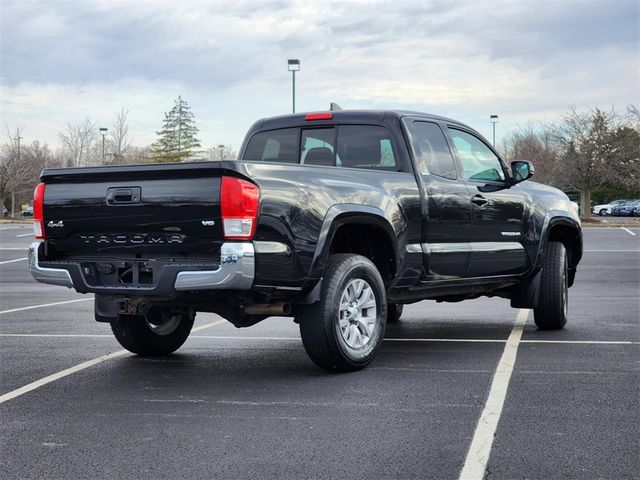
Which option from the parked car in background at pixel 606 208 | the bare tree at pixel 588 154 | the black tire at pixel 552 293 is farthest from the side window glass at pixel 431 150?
the parked car in background at pixel 606 208

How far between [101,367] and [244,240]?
200 cm

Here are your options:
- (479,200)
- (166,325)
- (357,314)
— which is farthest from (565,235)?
(166,325)

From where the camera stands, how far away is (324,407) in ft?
19.0

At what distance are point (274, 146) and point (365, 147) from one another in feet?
3.18

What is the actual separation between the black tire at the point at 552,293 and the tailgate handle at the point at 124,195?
4652 millimetres

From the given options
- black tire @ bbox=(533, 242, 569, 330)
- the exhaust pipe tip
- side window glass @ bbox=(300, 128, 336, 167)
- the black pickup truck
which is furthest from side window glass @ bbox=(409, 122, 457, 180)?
the exhaust pipe tip

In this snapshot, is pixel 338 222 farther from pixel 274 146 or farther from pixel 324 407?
pixel 274 146

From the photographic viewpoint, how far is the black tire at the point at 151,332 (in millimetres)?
7848

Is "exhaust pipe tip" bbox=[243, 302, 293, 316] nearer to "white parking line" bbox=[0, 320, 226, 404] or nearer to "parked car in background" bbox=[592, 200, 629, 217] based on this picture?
"white parking line" bbox=[0, 320, 226, 404]

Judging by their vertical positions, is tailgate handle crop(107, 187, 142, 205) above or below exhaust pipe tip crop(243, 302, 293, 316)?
above

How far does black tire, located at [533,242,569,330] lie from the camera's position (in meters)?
9.42

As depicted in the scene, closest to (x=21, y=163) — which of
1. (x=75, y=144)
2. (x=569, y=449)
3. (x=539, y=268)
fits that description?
(x=75, y=144)

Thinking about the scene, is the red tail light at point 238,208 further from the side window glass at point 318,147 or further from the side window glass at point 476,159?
the side window glass at point 476,159

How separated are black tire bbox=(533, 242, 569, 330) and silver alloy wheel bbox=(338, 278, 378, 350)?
111 inches
